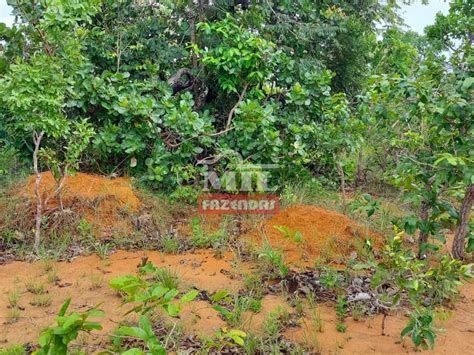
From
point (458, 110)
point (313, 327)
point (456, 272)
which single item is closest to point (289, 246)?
point (313, 327)

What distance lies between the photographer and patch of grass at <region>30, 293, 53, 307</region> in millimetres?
2817

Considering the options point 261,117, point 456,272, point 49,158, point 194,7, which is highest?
point 194,7

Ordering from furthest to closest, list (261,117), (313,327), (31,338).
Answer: (261,117), (313,327), (31,338)

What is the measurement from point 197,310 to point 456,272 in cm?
153

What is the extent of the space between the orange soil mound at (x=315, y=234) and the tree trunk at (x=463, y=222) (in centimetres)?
68

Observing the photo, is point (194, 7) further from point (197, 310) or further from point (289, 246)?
point (197, 310)

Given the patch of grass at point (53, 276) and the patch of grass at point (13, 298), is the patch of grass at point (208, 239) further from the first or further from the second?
the patch of grass at point (13, 298)

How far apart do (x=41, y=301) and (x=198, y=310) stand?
101 centimetres

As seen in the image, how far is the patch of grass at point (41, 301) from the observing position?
9.24 feet

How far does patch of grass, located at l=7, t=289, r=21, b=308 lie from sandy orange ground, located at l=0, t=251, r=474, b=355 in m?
0.03

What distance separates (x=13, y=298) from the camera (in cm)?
282

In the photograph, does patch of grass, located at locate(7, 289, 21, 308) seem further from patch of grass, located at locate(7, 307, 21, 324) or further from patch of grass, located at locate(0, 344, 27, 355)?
patch of grass, located at locate(0, 344, 27, 355)

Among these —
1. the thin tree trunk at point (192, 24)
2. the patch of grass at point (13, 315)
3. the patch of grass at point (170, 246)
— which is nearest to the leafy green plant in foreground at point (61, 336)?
the patch of grass at point (13, 315)

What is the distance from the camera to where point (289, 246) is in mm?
3824
